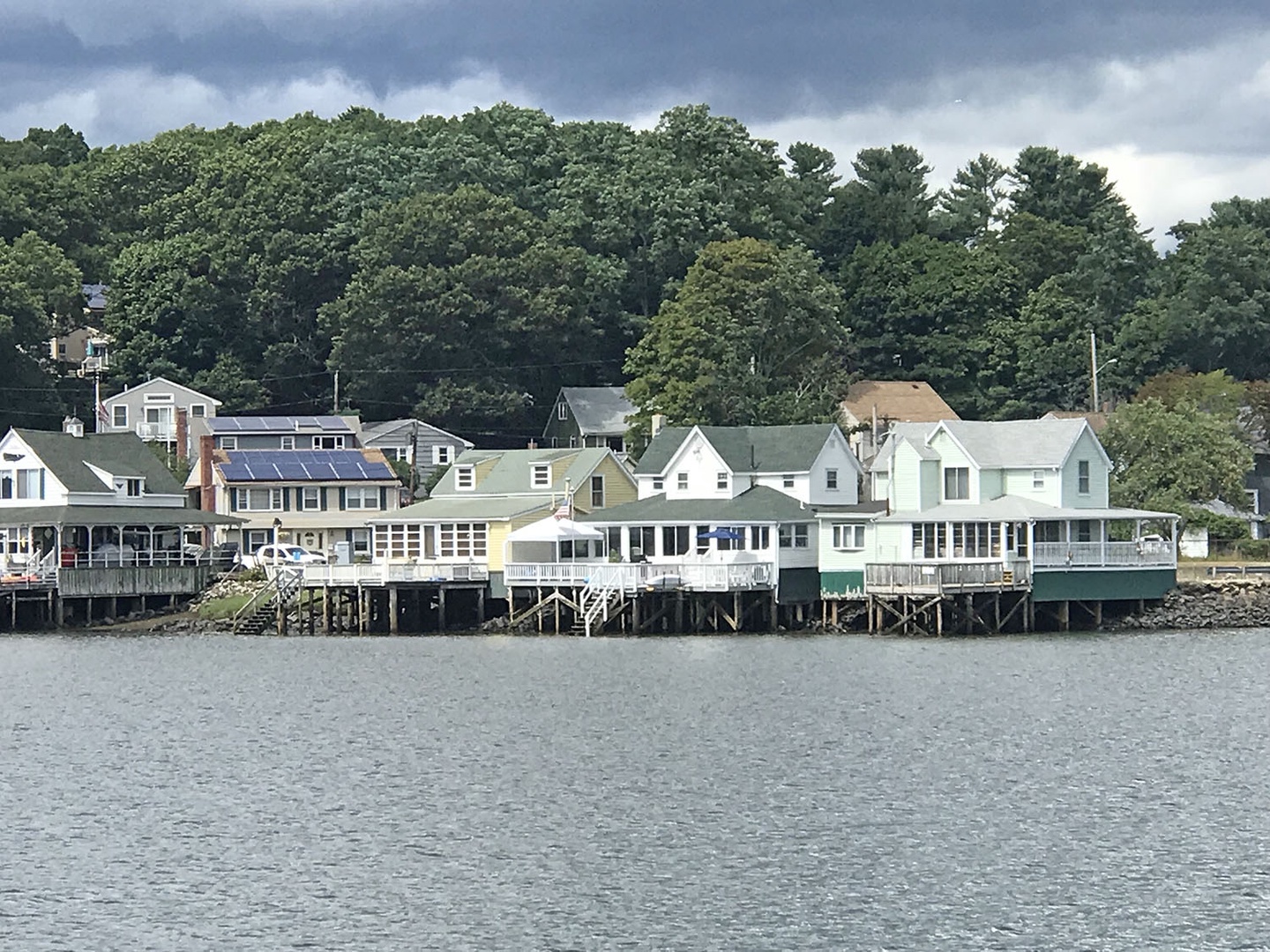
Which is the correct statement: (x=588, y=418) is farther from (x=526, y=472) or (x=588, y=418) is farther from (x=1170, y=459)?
(x=1170, y=459)

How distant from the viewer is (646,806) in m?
37.8

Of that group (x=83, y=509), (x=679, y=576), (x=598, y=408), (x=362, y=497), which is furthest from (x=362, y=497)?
(x=679, y=576)

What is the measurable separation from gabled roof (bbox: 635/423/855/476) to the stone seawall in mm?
12141

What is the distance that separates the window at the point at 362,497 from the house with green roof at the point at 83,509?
731 centimetres

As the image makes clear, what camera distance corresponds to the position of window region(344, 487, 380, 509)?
9594 centimetres

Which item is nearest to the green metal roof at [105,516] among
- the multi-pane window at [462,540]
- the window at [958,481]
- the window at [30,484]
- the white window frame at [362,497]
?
the window at [30,484]

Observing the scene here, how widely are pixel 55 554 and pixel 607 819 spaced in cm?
4976

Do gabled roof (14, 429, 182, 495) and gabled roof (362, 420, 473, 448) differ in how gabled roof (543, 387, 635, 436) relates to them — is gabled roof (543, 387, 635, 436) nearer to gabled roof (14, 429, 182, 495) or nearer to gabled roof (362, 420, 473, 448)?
gabled roof (362, 420, 473, 448)

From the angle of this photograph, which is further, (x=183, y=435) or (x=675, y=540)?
(x=183, y=435)

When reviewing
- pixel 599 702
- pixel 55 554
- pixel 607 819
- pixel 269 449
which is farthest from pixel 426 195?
pixel 607 819

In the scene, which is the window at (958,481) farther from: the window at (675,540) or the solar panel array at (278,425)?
the solar panel array at (278,425)

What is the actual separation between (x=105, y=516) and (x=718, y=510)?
79.4 ft

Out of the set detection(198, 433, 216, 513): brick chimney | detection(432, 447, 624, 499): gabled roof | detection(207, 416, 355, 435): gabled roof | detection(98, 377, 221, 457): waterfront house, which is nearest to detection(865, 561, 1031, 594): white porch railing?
detection(432, 447, 624, 499): gabled roof

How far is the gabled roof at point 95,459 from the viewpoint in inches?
3410
